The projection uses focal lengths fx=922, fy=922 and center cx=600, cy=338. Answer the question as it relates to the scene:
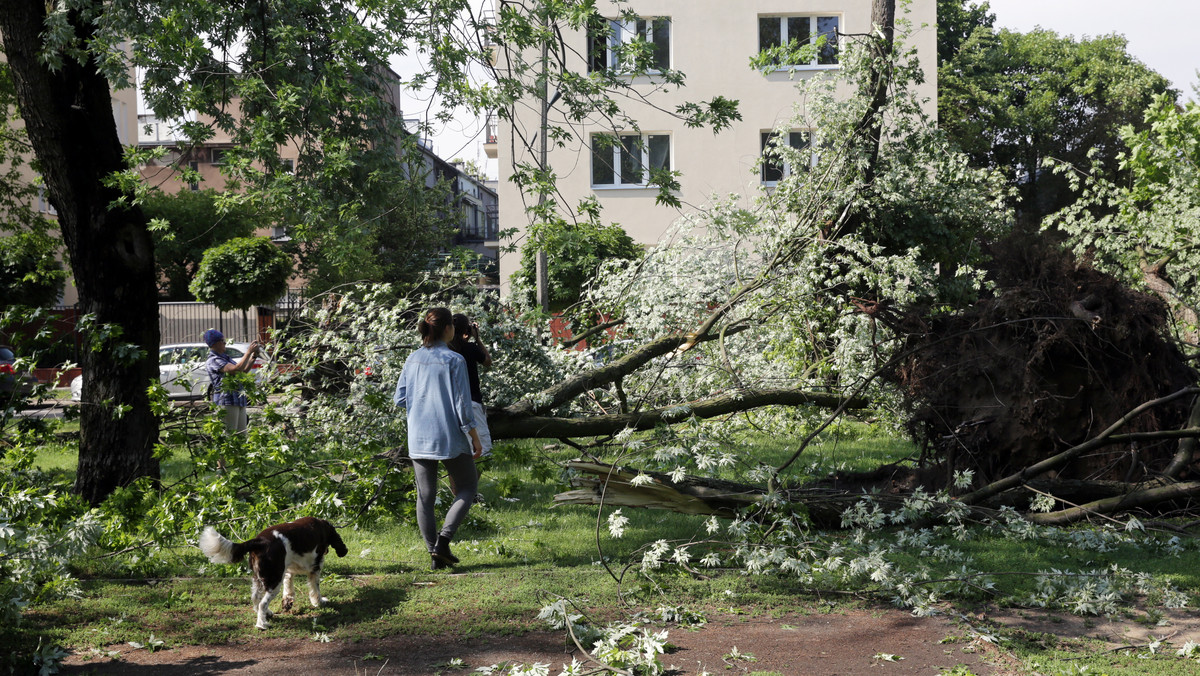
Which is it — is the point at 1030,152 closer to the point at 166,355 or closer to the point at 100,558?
the point at 166,355

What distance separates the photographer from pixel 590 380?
7762 mm

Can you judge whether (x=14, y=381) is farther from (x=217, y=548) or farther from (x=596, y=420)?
(x=596, y=420)

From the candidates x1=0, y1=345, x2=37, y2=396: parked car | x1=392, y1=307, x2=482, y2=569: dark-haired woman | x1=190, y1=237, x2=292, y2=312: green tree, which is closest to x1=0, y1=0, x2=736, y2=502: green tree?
x1=0, y1=345, x2=37, y2=396: parked car

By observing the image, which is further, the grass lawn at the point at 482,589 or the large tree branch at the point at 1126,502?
the large tree branch at the point at 1126,502

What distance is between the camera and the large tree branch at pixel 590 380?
744cm

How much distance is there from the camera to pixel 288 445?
6.23 meters

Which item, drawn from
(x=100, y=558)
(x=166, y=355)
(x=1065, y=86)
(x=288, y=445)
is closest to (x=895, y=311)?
(x=288, y=445)

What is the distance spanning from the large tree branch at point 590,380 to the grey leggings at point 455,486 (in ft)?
5.43

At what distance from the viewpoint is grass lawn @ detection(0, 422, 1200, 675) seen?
4559 millimetres

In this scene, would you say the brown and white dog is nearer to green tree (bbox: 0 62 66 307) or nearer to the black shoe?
the black shoe

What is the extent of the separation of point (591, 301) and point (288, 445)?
17.2 feet

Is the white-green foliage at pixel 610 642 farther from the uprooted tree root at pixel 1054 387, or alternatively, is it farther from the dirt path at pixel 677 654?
the uprooted tree root at pixel 1054 387

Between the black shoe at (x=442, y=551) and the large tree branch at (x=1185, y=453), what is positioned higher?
the large tree branch at (x=1185, y=453)

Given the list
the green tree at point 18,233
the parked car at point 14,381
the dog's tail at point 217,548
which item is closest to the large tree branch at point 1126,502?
the dog's tail at point 217,548
